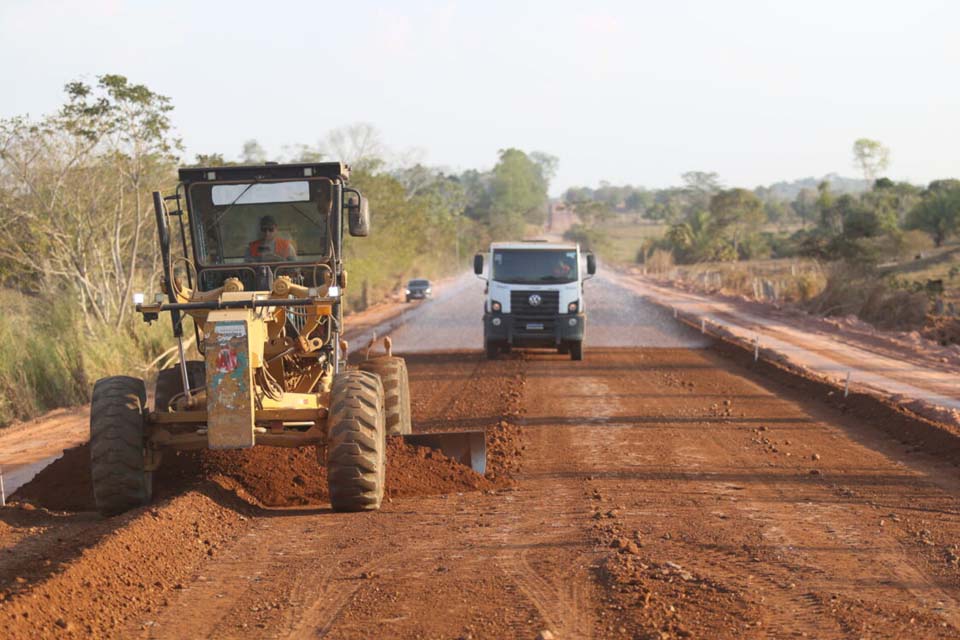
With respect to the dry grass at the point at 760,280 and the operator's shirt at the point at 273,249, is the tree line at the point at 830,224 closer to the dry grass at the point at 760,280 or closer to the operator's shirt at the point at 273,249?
the dry grass at the point at 760,280

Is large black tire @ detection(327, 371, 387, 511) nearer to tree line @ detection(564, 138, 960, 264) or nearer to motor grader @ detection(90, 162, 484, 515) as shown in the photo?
motor grader @ detection(90, 162, 484, 515)

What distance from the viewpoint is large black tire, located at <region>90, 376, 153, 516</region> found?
8.90 metres

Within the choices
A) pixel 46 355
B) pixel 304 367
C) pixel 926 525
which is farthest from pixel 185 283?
pixel 46 355

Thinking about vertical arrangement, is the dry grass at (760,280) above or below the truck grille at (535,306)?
below

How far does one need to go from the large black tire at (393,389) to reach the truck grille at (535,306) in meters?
10.1

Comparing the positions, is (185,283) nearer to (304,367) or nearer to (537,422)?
(304,367)

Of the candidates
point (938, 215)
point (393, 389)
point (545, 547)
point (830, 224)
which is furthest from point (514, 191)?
point (545, 547)

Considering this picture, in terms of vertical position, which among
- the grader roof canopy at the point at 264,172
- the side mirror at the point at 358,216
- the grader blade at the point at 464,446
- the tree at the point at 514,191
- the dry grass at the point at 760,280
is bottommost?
the dry grass at the point at 760,280

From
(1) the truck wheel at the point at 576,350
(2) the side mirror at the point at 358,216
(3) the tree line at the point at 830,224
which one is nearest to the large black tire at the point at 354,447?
(2) the side mirror at the point at 358,216

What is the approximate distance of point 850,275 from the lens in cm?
3862

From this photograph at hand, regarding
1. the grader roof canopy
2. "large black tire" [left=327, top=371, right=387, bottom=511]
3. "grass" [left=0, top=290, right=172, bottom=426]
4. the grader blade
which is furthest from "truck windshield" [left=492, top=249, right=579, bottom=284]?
"large black tire" [left=327, top=371, right=387, bottom=511]

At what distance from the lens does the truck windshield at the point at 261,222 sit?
10172mm

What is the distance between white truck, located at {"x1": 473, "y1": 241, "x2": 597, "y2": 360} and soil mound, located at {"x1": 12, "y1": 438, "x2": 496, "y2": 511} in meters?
11.3

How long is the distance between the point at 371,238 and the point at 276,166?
137 feet
